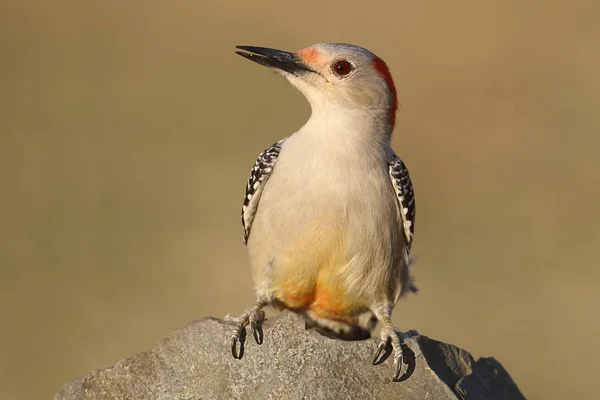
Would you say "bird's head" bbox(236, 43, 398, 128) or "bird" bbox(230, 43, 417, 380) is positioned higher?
"bird's head" bbox(236, 43, 398, 128)

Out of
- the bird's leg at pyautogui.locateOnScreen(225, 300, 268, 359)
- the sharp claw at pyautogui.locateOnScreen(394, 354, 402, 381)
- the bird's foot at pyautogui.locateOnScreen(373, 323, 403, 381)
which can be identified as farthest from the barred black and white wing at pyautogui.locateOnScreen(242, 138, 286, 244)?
the sharp claw at pyautogui.locateOnScreen(394, 354, 402, 381)

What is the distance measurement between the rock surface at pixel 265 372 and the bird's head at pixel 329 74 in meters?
1.90

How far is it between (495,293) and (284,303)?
245 inches

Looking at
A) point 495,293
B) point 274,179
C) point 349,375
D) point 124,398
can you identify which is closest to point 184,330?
point 124,398

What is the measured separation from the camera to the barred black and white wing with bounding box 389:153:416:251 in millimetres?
7770

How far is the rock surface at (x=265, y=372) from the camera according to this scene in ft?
21.2

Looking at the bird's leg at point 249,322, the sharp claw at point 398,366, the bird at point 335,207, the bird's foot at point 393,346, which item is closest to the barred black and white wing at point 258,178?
the bird at point 335,207

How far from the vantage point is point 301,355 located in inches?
259

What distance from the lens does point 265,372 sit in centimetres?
654

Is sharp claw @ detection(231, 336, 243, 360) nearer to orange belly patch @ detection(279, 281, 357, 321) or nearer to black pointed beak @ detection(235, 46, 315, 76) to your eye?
orange belly patch @ detection(279, 281, 357, 321)

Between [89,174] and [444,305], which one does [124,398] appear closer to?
[444,305]

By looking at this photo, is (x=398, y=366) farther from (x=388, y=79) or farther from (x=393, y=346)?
(x=388, y=79)

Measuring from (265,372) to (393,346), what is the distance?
879 millimetres

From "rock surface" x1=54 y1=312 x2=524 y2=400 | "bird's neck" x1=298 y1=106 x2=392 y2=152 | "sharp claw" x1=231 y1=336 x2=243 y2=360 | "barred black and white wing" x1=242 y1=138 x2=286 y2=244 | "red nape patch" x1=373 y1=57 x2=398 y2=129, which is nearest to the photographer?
"rock surface" x1=54 y1=312 x2=524 y2=400
